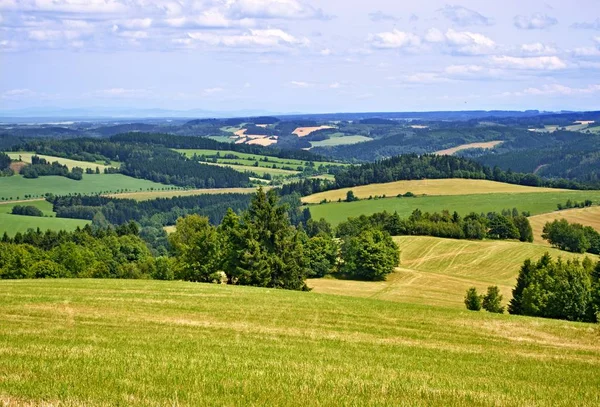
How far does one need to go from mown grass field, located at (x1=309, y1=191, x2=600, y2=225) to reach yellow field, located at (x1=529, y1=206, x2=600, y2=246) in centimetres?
699

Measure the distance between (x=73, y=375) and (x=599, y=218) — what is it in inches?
5492

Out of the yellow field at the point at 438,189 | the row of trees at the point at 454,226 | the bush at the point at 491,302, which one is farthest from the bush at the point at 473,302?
the yellow field at the point at 438,189

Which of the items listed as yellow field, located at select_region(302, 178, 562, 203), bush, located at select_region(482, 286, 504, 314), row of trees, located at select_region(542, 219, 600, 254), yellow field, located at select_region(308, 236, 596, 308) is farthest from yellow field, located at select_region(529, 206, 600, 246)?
bush, located at select_region(482, 286, 504, 314)

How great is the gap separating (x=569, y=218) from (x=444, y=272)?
4748 centimetres

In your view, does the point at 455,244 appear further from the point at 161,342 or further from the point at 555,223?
the point at 161,342

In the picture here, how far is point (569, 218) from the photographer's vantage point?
139 m

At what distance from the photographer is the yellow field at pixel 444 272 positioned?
8526cm

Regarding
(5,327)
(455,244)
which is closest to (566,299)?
(5,327)

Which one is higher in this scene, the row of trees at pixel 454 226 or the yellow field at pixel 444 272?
the row of trees at pixel 454 226

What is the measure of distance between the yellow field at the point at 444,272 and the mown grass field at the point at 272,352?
149 ft

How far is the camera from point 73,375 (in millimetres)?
15641

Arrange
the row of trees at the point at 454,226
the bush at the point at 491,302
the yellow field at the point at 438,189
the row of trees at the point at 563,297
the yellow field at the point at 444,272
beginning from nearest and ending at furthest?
the row of trees at the point at 563,297
the bush at the point at 491,302
the yellow field at the point at 444,272
the row of trees at the point at 454,226
the yellow field at the point at 438,189

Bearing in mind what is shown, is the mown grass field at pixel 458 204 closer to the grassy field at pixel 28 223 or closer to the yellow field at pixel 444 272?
the yellow field at pixel 444 272

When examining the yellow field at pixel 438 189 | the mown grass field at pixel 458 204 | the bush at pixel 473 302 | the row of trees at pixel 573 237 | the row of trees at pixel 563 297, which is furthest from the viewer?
the yellow field at pixel 438 189
